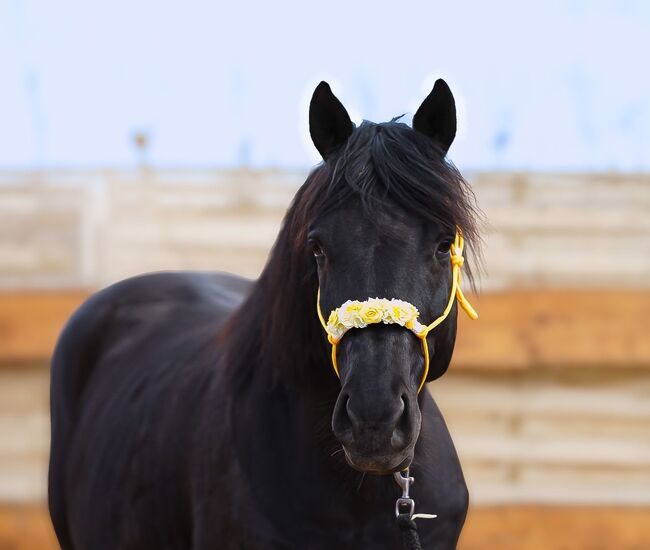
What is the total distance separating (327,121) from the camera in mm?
2637

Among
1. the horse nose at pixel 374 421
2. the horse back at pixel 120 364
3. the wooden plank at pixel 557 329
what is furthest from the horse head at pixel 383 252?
the wooden plank at pixel 557 329

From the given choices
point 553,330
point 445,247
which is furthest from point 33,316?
point 445,247

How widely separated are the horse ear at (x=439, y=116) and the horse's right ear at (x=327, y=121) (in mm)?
171

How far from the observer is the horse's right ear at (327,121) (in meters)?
2.61

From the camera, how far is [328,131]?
2.66 meters

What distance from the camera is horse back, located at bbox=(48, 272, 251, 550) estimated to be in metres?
3.55

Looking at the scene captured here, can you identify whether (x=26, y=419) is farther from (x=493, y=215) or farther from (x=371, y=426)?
(x=371, y=426)

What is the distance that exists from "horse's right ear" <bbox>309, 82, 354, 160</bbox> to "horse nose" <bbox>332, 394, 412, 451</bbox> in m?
0.70

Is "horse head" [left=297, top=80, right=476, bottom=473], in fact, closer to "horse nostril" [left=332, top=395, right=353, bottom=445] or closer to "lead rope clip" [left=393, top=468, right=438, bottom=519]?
"horse nostril" [left=332, top=395, right=353, bottom=445]

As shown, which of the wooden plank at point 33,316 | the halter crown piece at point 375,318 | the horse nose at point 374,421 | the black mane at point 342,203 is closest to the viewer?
the horse nose at point 374,421

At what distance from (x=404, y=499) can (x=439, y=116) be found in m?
0.91

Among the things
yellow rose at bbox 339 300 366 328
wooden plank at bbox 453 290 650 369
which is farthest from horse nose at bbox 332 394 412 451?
wooden plank at bbox 453 290 650 369

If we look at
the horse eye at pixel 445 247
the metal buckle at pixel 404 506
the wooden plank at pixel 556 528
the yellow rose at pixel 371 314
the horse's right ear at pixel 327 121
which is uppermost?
the horse's right ear at pixel 327 121

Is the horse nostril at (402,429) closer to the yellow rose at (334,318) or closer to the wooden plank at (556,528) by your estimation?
the yellow rose at (334,318)
